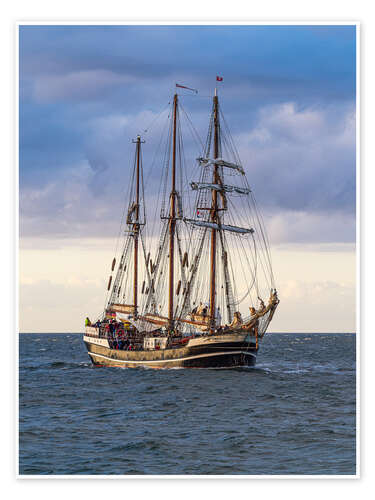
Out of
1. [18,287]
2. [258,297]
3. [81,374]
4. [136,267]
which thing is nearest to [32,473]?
[18,287]

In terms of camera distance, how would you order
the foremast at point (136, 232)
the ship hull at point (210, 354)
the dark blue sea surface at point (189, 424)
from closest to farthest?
the dark blue sea surface at point (189, 424) < the ship hull at point (210, 354) < the foremast at point (136, 232)

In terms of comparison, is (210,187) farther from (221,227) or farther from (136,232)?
(136,232)

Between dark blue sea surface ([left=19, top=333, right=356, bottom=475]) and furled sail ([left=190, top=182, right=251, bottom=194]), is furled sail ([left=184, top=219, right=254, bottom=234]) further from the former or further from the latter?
dark blue sea surface ([left=19, top=333, right=356, bottom=475])

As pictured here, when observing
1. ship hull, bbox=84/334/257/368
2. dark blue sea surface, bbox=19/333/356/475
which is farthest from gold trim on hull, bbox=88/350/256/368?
dark blue sea surface, bbox=19/333/356/475

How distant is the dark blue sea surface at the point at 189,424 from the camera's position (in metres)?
28.4

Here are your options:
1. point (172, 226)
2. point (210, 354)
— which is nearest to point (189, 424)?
point (210, 354)

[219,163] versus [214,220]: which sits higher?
[219,163]

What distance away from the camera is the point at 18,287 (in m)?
25.2

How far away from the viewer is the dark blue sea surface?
2841cm

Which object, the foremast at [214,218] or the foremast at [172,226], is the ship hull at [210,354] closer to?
the foremast at [214,218]

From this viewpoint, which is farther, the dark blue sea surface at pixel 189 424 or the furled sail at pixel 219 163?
the furled sail at pixel 219 163

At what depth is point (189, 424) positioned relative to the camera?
37.2 m

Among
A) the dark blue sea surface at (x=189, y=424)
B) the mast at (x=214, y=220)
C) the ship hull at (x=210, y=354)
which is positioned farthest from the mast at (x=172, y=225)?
the dark blue sea surface at (x=189, y=424)

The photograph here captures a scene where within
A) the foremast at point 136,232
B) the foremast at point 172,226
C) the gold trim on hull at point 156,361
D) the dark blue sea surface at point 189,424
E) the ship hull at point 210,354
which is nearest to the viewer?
the dark blue sea surface at point 189,424
